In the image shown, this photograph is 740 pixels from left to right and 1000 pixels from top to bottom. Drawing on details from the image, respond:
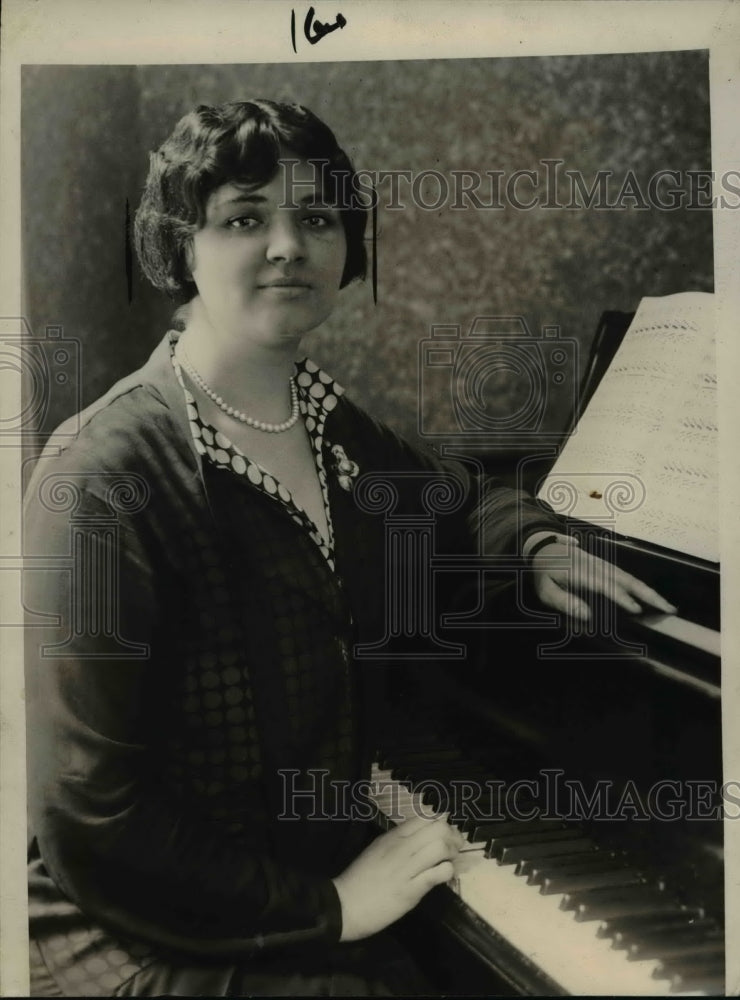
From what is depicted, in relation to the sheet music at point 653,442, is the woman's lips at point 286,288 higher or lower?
higher

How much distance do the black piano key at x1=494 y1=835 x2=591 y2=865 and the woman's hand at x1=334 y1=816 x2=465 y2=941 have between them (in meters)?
0.07

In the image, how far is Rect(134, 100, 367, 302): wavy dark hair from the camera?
1.33 meters

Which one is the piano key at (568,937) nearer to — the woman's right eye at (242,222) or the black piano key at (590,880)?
the black piano key at (590,880)

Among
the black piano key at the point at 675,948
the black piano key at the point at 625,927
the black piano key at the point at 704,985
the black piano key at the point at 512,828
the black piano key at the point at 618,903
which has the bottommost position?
the black piano key at the point at 704,985

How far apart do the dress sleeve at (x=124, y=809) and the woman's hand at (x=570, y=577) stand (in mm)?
526

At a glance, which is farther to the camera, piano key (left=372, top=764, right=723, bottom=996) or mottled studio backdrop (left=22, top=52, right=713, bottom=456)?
mottled studio backdrop (left=22, top=52, right=713, bottom=456)

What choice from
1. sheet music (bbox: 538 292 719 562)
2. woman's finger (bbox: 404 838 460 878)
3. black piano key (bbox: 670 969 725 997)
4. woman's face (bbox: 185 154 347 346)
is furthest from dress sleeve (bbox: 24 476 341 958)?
sheet music (bbox: 538 292 719 562)

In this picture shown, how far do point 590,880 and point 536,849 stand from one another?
0.08m

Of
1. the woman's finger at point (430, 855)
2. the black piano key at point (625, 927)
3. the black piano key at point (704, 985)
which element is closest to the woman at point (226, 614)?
the woman's finger at point (430, 855)

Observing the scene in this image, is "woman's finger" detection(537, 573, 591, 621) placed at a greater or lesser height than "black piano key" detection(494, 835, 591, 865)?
greater

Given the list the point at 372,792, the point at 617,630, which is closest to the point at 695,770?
the point at 617,630

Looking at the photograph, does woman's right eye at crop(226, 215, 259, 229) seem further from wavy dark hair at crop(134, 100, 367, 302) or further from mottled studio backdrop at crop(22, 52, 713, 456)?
mottled studio backdrop at crop(22, 52, 713, 456)

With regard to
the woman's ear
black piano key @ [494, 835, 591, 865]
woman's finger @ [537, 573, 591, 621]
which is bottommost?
black piano key @ [494, 835, 591, 865]

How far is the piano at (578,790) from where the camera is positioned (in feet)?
3.90
